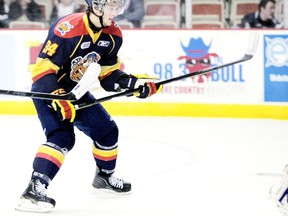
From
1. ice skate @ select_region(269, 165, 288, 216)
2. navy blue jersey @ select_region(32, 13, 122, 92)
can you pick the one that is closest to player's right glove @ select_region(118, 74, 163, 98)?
navy blue jersey @ select_region(32, 13, 122, 92)

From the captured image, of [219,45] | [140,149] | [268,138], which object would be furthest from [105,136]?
[219,45]

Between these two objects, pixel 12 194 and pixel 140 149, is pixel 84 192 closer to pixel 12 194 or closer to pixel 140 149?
pixel 12 194

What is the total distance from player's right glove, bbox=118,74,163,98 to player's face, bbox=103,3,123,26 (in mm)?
368

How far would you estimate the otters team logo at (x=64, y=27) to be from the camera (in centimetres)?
357

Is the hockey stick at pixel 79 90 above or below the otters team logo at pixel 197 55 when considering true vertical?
above

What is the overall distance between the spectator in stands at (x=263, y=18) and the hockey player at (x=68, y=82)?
3.15 metres

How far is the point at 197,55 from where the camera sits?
676 cm

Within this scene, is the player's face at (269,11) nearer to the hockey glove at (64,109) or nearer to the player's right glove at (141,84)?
the player's right glove at (141,84)

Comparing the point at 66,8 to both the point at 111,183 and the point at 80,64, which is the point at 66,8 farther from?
the point at 80,64

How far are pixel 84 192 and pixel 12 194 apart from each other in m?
0.35

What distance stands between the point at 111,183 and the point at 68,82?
579 millimetres

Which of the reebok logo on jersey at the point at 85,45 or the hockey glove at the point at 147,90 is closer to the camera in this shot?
the reebok logo on jersey at the point at 85,45

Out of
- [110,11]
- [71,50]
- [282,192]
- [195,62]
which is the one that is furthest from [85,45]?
[195,62]

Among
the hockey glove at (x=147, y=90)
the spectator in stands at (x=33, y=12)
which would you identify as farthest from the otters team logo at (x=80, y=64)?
the spectator in stands at (x=33, y=12)
